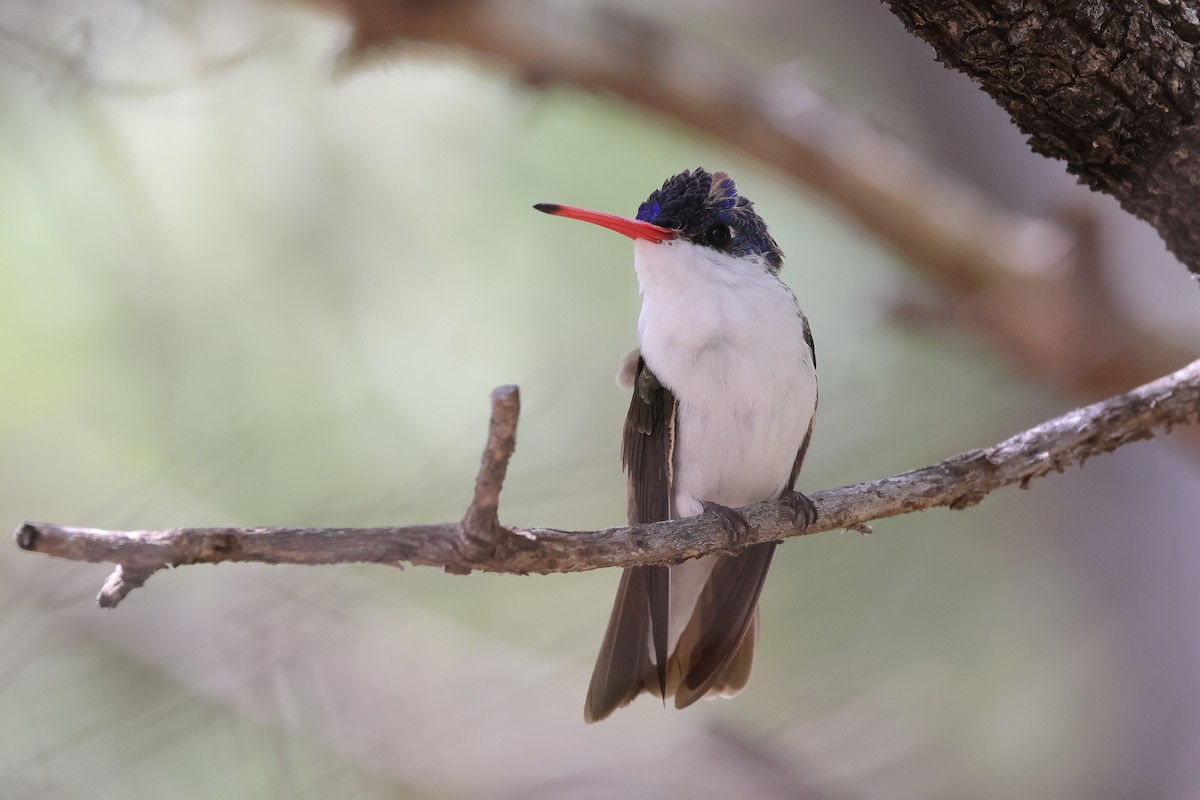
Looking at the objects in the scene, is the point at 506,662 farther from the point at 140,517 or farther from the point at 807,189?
the point at 807,189

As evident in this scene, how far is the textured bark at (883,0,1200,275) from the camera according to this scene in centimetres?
232

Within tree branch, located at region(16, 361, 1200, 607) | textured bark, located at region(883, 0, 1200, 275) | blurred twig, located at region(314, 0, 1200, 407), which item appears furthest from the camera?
blurred twig, located at region(314, 0, 1200, 407)

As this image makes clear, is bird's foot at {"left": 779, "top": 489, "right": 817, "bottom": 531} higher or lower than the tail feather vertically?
higher

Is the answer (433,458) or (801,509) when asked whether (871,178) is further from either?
(801,509)

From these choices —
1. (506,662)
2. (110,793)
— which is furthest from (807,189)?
(110,793)

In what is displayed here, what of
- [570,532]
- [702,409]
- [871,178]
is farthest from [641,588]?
[871,178]

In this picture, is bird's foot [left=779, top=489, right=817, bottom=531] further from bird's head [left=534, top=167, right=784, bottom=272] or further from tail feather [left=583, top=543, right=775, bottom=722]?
bird's head [left=534, top=167, right=784, bottom=272]

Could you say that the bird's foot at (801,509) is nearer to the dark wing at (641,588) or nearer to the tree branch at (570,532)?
the tree branch at (570,532)

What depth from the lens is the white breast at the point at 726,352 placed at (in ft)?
10.0

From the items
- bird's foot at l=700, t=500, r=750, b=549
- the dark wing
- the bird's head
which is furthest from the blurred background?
bird's foot at l=700, t=500, r=750, b=549

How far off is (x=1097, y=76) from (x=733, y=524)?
1310 mm

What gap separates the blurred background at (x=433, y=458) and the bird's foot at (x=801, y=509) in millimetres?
1206

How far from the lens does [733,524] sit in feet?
8.88

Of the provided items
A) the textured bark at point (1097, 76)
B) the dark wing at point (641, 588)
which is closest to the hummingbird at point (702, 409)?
the dark wing at point (641, 588)
